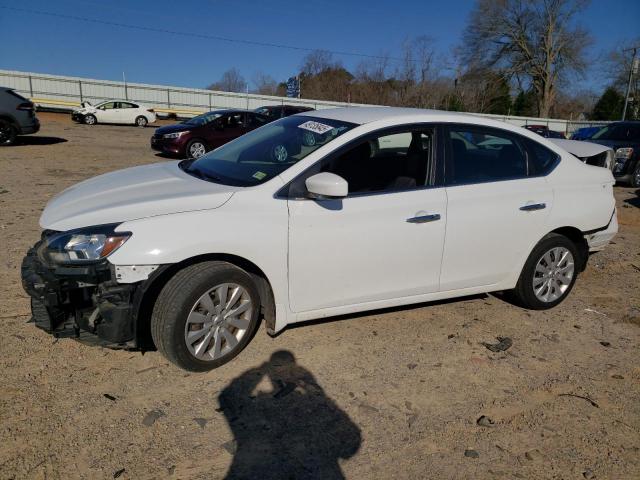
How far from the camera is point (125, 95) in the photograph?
34500 mm

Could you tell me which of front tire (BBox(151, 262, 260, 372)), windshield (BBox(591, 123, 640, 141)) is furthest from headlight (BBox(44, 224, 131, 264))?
windshield (BBox(591, 123, 640, 141))

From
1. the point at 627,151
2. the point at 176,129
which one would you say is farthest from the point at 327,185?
the point at 176,129

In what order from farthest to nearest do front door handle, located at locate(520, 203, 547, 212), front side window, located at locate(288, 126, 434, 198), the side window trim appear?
front door handle, located at locate(520, 203, 547, 212) → front side window, located at locate(288, 126, 434, 198) → the side window trim

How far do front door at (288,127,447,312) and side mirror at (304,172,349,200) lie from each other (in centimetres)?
17

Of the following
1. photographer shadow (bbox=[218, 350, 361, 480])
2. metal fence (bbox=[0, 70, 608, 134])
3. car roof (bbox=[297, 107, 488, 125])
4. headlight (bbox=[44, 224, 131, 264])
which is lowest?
photographer shadow (bbox=[218, 350, 361, 480])

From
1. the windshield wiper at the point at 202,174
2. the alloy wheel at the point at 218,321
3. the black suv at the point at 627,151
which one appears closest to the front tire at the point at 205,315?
the alloy wheel at the point at 218,321

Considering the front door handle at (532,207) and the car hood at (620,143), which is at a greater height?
the car hood at (620,143)

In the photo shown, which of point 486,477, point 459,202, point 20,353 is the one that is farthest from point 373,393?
point 20,353

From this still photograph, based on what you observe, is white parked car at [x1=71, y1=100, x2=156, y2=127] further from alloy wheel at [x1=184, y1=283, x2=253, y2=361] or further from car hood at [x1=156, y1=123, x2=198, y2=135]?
alloy wheel at [x1=184, y1=283, x2=253, y2=361]

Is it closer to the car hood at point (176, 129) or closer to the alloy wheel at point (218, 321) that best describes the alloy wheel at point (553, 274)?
the alloy wheel at point (218, 321)

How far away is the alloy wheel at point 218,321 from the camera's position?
3061 millimetres

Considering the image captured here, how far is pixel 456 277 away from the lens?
389cm

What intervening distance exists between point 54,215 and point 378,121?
2342 millimetres

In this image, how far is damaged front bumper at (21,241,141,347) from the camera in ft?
9.34
